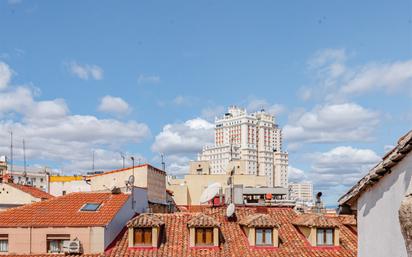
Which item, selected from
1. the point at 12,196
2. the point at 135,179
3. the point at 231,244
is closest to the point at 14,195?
the point at 12,196

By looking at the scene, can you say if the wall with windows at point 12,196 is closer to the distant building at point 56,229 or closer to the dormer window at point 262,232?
the distant building at point 56,229

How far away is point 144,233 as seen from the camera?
2764cm

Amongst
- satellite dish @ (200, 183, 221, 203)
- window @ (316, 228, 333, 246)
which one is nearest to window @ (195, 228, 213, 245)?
satellite dish @ (200, 183, 221, 203)

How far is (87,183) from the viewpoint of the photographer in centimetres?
5181

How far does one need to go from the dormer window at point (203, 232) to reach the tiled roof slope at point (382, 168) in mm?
14844

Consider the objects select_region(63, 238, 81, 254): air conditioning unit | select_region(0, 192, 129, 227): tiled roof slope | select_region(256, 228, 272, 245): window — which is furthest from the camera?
select_region(256, 228, 272, 245): window

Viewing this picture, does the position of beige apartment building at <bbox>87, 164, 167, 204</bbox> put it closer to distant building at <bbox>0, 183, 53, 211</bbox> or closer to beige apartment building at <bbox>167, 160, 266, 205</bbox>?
distant building at <bbox>0, 183, 53, 211</bbox>

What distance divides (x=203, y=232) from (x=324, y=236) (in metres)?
7.11

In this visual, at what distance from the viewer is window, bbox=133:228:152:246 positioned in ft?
90.3

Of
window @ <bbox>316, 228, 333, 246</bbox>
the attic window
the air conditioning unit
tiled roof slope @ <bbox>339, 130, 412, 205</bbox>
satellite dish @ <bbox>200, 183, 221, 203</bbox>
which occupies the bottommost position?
the air conditioning unit

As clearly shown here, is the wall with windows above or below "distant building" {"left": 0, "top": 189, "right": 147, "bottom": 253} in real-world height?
above

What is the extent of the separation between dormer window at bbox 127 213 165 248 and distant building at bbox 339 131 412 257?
52.3 feet

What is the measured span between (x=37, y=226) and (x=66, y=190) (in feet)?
101

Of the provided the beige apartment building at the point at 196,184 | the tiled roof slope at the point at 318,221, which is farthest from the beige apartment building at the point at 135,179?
the beige apartment building at the point at 196,184
